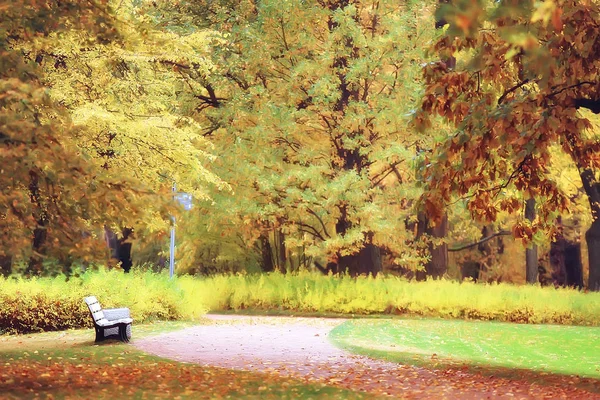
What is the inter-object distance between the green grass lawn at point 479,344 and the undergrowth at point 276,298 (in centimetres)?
180

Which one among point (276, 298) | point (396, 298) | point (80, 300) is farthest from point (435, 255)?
point (80, 300)

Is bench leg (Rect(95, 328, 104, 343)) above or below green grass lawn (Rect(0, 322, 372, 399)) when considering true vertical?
above

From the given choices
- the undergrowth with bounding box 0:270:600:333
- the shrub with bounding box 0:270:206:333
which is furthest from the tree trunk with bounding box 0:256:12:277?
the shrub with bounding box 0:270:206:333

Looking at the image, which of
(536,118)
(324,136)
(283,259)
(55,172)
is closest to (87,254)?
(55,172)

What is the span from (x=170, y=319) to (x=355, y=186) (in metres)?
6.92

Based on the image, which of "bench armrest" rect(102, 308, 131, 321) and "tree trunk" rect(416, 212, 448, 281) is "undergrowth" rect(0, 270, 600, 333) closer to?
"tree trunk" rect(416, 212, 448, 281)

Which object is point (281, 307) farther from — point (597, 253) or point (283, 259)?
point (597, 253)

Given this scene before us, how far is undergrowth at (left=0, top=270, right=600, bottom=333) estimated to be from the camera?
21484 mm

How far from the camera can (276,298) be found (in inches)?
1161

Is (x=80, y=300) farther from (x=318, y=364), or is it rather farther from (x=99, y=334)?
(x=318, y=364)

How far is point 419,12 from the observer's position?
30594 millimetres

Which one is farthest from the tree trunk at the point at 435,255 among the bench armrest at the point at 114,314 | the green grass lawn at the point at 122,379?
the green grass lawn at the point at 122,379

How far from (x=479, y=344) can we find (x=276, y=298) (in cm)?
1087

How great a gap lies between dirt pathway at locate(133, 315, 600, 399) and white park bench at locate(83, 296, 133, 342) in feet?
1.11
